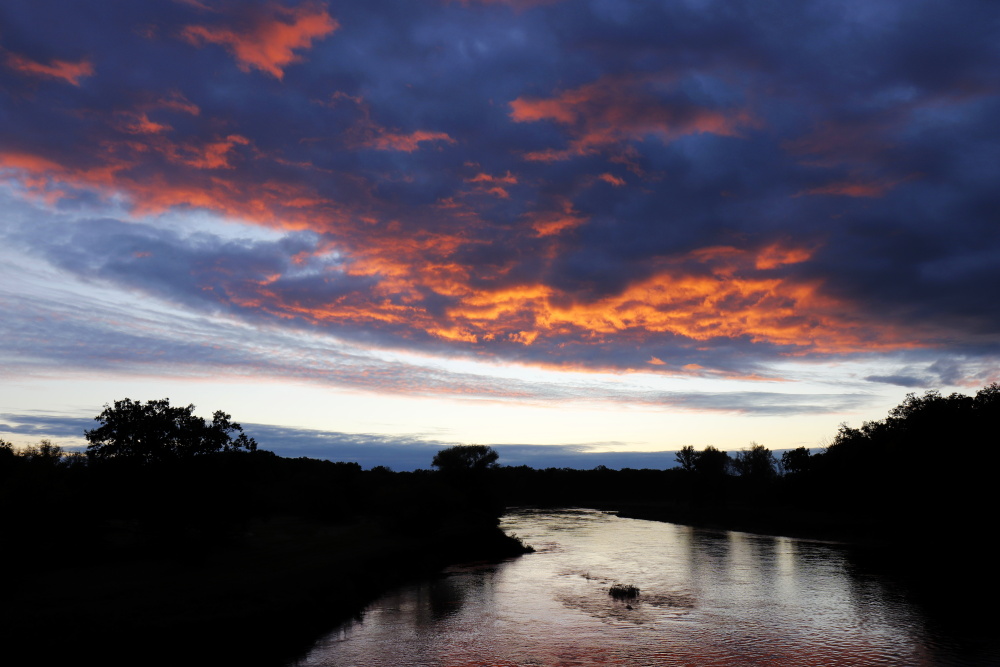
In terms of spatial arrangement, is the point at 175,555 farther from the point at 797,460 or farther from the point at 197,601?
the point at 797,460

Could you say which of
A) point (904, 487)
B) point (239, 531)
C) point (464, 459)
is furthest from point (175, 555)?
point (904, 487)

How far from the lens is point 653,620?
3897cm

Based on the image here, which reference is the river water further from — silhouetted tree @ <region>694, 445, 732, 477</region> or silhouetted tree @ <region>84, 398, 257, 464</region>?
silhouetted tree @ <region>694, 445, 732, 477</region>

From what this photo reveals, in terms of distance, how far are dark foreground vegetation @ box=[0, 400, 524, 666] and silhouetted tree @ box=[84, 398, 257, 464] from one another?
84 millimetres

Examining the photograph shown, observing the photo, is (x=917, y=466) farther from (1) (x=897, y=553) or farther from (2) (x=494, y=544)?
(2) (x=494, y=544)

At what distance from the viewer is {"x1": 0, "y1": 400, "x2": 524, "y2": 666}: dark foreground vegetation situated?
96.0 ft

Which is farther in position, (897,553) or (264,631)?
(897,553)

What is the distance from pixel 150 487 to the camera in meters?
48.6

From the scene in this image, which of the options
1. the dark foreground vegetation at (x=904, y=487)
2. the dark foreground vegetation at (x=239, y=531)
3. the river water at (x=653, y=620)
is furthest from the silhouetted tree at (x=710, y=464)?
the river water at (x=653, y=620)

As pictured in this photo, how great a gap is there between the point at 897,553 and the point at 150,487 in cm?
7486

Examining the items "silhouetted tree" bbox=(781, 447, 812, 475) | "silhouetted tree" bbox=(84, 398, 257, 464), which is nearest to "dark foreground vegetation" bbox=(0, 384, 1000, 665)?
"silhouetted tree" bbox=(84, 398, 257, 464)

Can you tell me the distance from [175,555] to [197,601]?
678 inches

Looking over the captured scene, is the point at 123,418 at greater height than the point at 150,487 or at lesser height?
greater

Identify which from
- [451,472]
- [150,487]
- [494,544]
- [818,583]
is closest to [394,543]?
[494,544]
